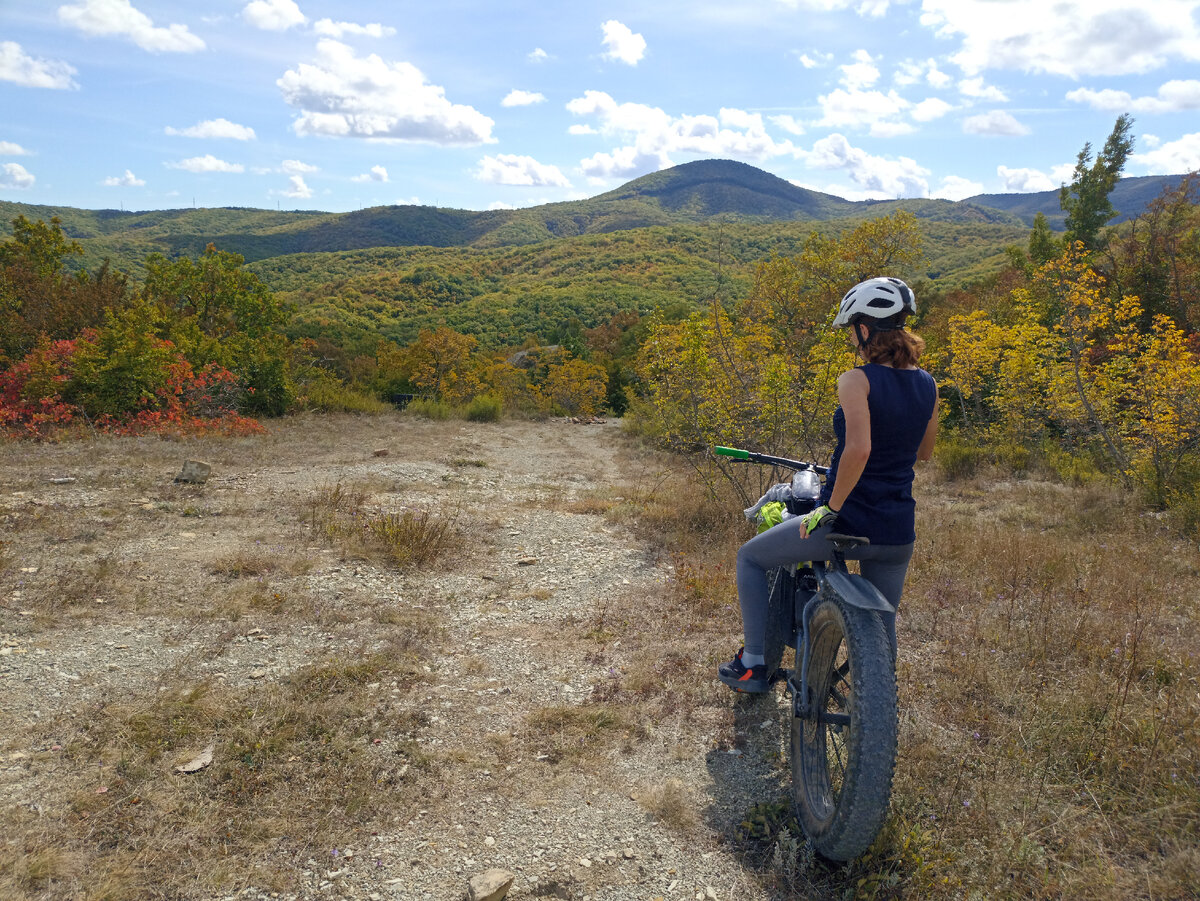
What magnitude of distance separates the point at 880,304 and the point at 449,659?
3401mm

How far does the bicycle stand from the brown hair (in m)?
0.61

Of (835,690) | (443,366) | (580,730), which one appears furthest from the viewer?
(443,366)

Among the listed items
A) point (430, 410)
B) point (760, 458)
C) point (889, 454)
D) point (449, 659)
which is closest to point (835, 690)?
point (889, 454)

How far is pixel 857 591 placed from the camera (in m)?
2.46

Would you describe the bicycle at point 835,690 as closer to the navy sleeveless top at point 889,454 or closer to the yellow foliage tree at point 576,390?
the navy sleeveless top at point 889,454

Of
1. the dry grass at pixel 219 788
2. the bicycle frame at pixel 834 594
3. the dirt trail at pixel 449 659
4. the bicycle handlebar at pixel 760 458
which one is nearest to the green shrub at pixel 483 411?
the dirt trail at pixel 449 659

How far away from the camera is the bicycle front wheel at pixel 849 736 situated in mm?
2107

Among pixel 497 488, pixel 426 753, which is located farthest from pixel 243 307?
pixel 426 753

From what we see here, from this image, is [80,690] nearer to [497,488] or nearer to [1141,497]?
[497,488]

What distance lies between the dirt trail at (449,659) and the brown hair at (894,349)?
6.40ft

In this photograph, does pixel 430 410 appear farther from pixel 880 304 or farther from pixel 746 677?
pixel 880 304

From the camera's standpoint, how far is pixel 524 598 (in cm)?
560

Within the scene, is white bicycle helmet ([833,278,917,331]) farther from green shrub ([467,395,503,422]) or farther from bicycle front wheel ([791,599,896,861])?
green shrub ([467,395,503,422])

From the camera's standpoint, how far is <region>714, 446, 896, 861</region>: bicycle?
2117 millimetres
